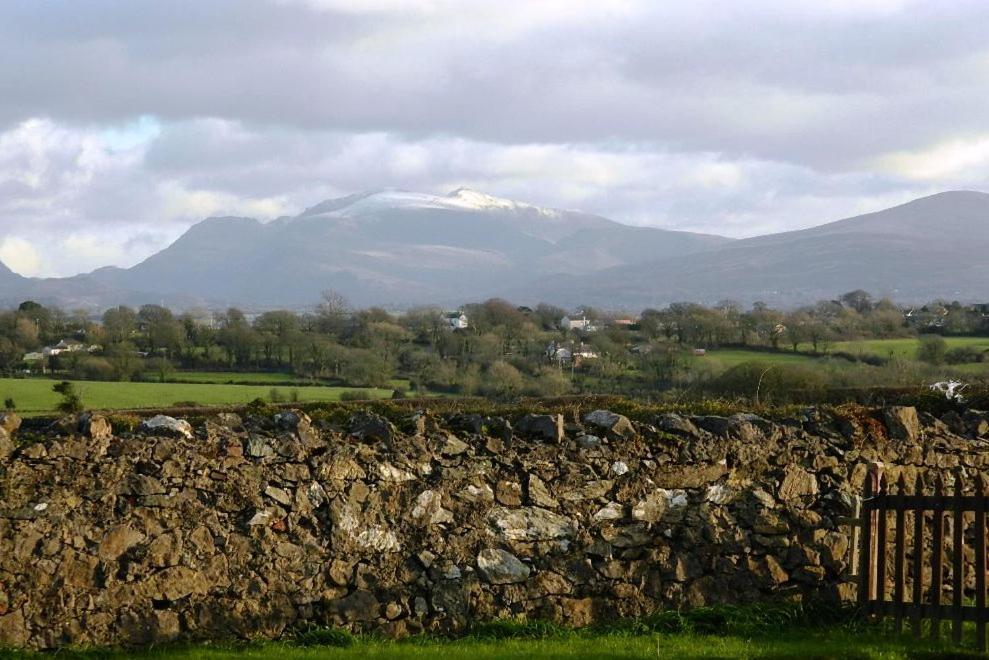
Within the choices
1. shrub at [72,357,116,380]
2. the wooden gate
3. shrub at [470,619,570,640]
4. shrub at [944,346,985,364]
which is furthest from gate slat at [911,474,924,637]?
shrub at [72,357,116,380]

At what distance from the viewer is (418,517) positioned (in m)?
12.5

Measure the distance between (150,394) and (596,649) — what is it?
97.0 ft

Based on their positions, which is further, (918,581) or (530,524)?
(530,524)

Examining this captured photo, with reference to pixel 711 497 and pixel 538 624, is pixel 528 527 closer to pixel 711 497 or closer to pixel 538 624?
pixel 538 624

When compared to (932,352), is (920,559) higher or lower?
lower

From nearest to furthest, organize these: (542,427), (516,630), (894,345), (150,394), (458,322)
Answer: (516,630)
(542,427)
(150,394)
(894,345)
(458,322)

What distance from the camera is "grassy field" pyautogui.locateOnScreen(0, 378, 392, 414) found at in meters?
30.4

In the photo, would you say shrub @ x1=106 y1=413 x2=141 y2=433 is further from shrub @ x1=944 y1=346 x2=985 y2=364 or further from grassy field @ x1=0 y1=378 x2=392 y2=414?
shrub @ x1=944 y1=346 x2=985 y2=364

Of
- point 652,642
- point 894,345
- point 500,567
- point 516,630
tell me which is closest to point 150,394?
point 500,567

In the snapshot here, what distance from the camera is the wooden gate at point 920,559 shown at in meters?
11.3

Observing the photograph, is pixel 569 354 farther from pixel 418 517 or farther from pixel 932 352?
pixel 418 517

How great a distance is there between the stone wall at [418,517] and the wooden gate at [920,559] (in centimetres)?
100

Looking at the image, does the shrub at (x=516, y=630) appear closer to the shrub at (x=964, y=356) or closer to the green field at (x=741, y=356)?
the shrub at (x=964, y=356)

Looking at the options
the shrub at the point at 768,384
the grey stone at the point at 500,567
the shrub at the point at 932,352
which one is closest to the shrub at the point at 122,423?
the grey stone at the point at 500,567
